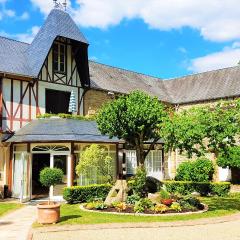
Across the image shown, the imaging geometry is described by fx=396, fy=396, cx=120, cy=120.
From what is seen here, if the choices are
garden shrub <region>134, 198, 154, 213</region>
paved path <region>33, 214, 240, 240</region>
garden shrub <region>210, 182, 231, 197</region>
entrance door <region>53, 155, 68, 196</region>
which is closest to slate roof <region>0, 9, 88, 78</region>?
entrance door <region>53, 155, 68, 196</region>

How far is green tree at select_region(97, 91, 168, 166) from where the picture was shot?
669 inches

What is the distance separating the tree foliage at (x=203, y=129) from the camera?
14.6 meters

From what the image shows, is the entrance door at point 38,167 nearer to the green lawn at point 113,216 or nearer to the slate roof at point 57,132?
the slate roof at point 57,132

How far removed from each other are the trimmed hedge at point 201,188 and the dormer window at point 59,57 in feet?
32.1

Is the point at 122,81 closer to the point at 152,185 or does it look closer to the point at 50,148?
the point at 50,148

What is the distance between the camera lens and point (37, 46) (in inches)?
977

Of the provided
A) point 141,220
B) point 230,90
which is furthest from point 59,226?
point 230,90

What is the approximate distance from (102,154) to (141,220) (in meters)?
7.10

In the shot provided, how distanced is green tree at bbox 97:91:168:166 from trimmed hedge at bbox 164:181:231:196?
561cm

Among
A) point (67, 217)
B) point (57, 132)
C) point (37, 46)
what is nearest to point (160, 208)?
point (67, 217)

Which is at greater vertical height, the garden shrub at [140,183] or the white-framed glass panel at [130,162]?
the white-framed glass panel at [130,162]

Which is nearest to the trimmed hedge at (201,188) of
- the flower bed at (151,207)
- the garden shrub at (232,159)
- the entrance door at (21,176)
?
the garden shrub at (232,159)

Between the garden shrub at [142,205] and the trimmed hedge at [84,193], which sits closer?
the garden shrub at [142,205]

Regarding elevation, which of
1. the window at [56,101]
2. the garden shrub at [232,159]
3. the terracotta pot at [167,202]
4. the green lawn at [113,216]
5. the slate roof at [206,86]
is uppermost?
the slate roof at [206,86]
